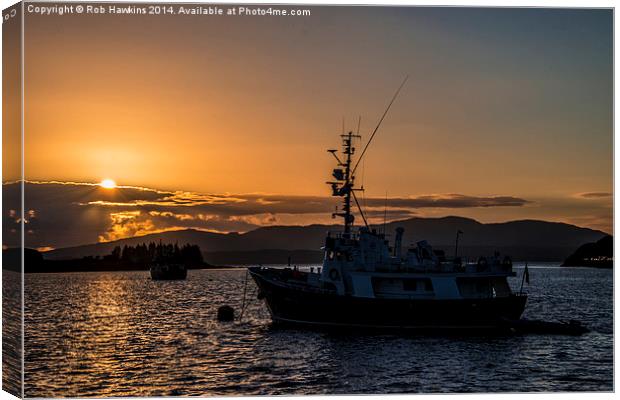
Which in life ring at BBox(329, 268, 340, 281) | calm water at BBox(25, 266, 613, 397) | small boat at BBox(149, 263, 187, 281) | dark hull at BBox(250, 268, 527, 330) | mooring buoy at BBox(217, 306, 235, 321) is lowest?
small boat at BBox(149, 263, 187, 281)

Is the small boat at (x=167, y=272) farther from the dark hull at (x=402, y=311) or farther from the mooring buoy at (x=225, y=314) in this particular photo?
the dark hull at (x=402, y=311)

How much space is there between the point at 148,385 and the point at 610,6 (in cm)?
1833

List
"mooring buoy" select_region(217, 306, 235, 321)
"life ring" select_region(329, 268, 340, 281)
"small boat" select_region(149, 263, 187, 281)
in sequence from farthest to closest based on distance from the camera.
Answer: "small boat" select_region(149, 263, 187, 281) → "mooring buoy" select_region(217, 306, 235, 321) → "life ring" select_region(329, 268, 340, 281)

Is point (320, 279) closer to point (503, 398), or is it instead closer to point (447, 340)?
point (447, 340)

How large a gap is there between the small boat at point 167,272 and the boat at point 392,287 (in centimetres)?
10698

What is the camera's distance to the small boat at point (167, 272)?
151m

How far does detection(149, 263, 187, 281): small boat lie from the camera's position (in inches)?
Result: 5950

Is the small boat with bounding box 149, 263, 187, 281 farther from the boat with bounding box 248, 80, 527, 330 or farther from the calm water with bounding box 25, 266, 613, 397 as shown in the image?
the boat with bounding box 248, 80, 527, 330

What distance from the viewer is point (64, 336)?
1893 inches

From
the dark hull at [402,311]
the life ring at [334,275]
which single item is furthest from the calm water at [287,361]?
the life ring at [334,275]

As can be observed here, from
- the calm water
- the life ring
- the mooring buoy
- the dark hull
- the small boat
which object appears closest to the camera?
the calm water

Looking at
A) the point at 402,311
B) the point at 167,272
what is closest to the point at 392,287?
the point at 402,311

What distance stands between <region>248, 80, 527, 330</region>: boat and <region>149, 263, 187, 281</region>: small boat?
10698cm

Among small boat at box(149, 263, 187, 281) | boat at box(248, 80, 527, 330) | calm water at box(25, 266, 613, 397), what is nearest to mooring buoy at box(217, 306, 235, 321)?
calm water at box(25, 266, 613, 397)
